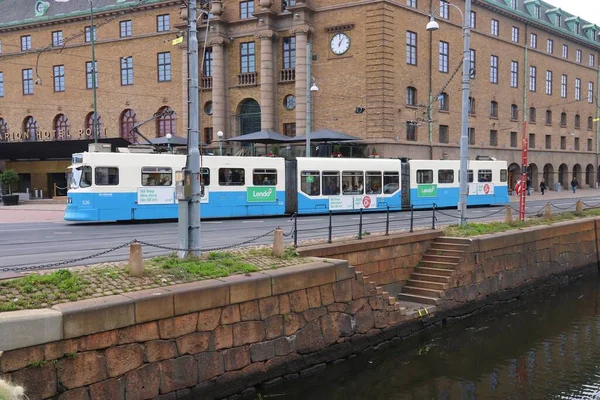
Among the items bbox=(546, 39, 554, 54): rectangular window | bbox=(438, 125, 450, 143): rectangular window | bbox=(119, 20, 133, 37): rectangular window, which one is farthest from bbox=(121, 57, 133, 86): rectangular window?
bbox=(546, 39, 554, 54): rectangular window

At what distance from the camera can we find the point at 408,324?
14047mm

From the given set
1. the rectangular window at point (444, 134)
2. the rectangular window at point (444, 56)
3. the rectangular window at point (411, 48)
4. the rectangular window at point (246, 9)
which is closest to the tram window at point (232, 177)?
the rectangular window at point (411, 48)

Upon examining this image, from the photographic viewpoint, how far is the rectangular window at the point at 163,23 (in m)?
47.2

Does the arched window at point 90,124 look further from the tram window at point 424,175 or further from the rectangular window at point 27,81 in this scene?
the tram window at point 424,175

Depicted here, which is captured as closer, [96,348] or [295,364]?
[96,348]

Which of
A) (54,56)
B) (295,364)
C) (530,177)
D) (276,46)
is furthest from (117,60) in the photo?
(295,364)

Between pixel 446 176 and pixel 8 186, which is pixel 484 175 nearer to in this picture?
pixel 446 176

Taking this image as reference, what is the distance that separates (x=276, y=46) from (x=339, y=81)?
19.5 feet

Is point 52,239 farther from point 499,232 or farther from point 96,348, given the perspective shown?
point 499,232

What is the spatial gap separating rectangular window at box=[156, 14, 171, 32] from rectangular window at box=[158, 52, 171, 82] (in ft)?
6.51

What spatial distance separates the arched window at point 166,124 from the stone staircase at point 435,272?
34.9 m

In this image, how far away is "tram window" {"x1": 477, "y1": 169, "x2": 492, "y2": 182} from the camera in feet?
112

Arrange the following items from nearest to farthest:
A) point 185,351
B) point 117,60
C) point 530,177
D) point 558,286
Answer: point 185,351 → point 558,286 → point 117,60 → point 530,177

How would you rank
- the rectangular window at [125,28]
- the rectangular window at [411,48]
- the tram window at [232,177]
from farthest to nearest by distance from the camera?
the rectangular window at [125,28]
the rectangular window at [411,48]
the tram window at [232,177]
